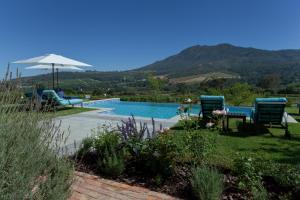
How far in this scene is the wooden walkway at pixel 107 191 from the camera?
9.68 ft

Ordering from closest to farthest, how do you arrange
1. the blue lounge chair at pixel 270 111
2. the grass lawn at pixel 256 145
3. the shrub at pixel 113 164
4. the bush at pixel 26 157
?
the bush at pixel 26 157, the shrub at pixel 113 164, the grass lawn at pixel 256 145, the blue lounge chair at pixel 270 111

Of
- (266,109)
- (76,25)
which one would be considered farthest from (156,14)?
(266,109)

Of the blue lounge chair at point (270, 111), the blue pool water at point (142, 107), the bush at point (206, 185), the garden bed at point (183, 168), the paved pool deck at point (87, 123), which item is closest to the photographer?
the bush at point (206, 185)

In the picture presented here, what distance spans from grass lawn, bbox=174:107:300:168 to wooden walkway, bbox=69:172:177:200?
1140 mm

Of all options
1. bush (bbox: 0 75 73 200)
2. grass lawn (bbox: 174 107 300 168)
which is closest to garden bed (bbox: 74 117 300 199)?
grass lawn (bbox: 174 107 300 168)

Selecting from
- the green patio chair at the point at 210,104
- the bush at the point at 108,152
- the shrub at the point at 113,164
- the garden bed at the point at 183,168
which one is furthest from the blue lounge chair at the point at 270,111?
the shrub at the point at 113,164

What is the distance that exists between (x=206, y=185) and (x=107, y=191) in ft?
3.89

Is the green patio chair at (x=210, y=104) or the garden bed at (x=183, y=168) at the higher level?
the green patio chair at (x=210, y=104)

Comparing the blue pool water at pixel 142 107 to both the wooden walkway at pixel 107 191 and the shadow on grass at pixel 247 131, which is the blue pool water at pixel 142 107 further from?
the wooden walkway at pixel 107 191

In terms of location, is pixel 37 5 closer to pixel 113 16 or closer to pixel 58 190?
pixel 113 16

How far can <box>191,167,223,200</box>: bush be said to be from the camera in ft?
8.91

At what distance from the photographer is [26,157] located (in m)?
1.96

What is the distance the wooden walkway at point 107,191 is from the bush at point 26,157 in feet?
2.04

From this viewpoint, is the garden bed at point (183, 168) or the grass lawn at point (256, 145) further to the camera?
the grass lawn at point (256, 145)
